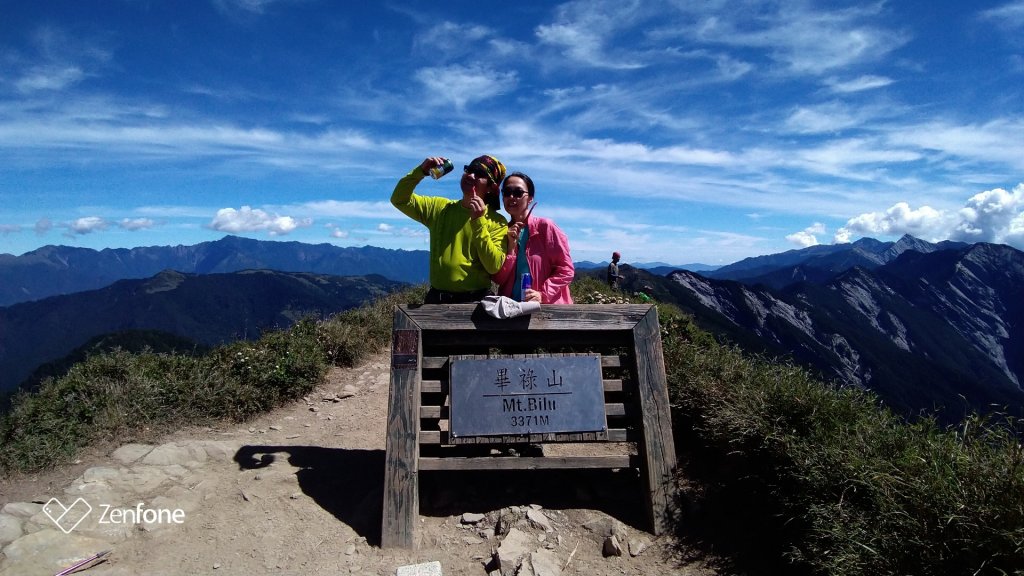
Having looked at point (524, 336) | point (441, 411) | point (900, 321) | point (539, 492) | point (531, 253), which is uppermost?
point (531, 253)

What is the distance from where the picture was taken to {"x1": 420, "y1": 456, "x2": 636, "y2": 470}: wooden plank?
420 centimetres

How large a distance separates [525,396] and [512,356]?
34cm

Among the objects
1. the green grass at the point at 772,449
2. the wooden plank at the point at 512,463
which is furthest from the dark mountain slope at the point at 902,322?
the wooden plank at the point at 512,463

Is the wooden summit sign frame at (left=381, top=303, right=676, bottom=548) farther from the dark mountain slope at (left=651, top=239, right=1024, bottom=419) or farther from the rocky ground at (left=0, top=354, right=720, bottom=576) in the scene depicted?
the dark mountain slope at (left=651, top=239, right=1024, bottom=419)

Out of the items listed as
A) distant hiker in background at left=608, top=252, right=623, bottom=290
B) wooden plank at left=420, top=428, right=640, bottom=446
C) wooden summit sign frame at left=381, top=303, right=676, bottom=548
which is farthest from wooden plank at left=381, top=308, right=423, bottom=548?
distant hiker in background at left=608, top=252, right=623, bottom=290

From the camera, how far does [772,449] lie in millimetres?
4039

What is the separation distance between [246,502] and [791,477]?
4364 mm

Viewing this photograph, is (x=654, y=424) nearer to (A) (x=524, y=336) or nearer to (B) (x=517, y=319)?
(A) (x=524, y=336)

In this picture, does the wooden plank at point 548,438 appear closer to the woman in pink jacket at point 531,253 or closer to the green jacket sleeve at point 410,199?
the woman in pink jacket at point 531,253

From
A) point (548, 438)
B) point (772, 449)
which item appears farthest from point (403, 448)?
point (772, 449)

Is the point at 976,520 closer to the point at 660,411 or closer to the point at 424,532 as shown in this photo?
the point at 660,411

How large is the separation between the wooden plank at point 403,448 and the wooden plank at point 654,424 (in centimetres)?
183

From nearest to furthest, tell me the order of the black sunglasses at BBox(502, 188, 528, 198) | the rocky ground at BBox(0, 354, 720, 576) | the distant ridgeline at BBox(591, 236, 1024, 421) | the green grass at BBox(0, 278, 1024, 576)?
the green grass at BBox(0, 278, 1024, 576)
the rocky ground at BBox(0, 354, 720, 576)
the black sunglasses at BBox(502, 188, 528, 198)
the distant ridgeline at BBox(591, 236, 1024, 421)

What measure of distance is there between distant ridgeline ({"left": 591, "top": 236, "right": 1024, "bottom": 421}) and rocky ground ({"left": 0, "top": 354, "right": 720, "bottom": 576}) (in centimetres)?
4857
